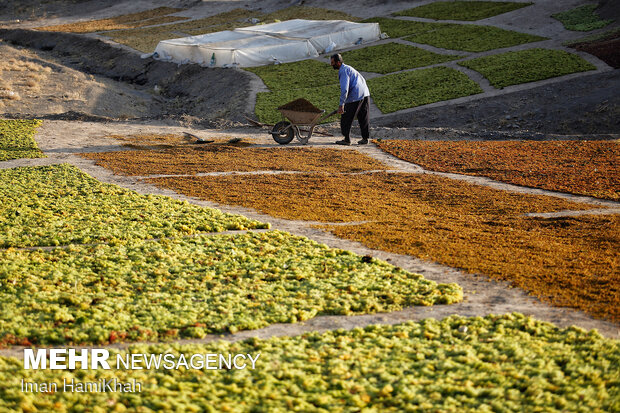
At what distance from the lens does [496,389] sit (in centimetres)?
509

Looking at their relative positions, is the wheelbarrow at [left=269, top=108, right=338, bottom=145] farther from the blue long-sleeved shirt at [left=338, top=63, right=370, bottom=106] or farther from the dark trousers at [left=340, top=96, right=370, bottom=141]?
the blue long-sleeved shirt at [left=338, top=63, right=370, bottom=106]

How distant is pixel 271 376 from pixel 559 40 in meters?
34.8

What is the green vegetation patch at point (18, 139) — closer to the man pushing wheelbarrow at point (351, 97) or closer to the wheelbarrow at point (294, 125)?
the wheelbarrow at point (294, 125)

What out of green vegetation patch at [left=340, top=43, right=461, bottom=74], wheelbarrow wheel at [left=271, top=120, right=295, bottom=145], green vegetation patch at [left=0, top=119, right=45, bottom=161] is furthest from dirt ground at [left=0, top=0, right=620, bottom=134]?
green vegetation patch at [left=340, top=43, right=461, bottom=74]

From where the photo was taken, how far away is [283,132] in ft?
67.7

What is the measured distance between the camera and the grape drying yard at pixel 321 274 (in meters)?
5.18

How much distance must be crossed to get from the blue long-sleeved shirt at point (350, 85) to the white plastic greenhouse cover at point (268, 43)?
59.0 feet

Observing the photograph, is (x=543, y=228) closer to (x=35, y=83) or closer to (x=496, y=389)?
(x=496, y=389)

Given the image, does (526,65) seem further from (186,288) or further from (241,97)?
(186,288)

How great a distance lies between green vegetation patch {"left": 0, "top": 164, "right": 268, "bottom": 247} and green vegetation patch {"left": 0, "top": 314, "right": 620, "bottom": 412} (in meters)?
4.37

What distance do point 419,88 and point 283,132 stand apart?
1040 centimetres

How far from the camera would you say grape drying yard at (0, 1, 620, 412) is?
204 inches

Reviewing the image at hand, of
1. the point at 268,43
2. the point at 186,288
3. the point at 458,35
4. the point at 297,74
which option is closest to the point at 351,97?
the point at 186,288

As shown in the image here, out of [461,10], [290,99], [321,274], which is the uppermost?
[461,10]
